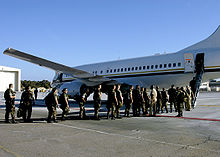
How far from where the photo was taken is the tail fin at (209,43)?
1739 centimetres

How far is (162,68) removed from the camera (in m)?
17.7

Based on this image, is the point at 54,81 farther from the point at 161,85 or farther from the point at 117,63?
the point at 161,85

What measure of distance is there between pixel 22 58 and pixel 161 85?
35.5 ft

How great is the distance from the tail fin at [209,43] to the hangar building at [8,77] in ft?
211

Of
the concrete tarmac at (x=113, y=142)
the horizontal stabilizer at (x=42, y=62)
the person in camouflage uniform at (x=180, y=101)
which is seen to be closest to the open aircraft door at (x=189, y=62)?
the person in camouflage uniform at (x=180, y=101)

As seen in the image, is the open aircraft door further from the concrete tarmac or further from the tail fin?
the concrete tarmac

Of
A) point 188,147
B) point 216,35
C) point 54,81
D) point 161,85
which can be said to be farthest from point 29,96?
point 54,81

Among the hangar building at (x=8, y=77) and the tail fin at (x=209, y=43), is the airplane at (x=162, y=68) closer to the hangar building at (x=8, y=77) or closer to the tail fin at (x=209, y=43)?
the tail fin at (x=209, y=43)

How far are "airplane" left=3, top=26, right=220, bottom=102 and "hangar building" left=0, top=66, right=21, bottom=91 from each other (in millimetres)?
57498

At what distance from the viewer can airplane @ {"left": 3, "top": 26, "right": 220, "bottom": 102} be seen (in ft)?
52.1

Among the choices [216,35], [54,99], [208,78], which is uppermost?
[216,35]

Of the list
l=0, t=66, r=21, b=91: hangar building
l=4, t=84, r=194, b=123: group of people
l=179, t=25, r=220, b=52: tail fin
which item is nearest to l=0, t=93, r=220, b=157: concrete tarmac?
l=4, t=84, r=194, b=123: group of people

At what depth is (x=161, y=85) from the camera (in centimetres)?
1844

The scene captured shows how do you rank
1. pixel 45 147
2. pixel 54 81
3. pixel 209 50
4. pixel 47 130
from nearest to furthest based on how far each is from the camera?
pixel 45 147
pixel 47 130
pixel 209 50
pixel 54 81
